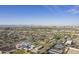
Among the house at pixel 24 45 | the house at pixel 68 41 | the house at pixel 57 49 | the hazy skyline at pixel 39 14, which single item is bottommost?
the house at pixel 57 49

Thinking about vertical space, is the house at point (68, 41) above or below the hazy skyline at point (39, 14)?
below

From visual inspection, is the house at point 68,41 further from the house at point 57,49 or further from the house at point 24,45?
the house at point 24,45

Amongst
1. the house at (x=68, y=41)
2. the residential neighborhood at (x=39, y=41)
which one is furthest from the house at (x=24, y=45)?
the house at (x=68, y=41)

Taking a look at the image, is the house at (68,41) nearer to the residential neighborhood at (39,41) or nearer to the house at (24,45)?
the residential neighborhood at (39,41)

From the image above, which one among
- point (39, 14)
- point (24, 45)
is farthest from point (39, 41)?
point (39, 14)

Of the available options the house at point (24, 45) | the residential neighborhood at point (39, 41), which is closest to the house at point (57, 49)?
the residential neighborhood at point (39, 41)

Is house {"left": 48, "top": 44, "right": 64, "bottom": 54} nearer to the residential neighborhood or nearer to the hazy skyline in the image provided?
the residential neighborhood

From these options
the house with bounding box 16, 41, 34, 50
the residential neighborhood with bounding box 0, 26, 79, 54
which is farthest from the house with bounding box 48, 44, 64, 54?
the house with bounding box 16, 41, 34, 50

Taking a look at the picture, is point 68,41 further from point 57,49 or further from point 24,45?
point 24,45

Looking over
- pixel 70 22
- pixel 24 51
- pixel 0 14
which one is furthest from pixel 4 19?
pixel 70 22
